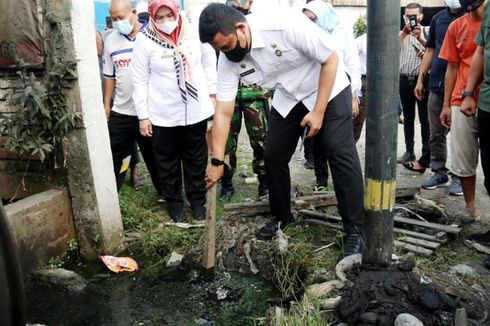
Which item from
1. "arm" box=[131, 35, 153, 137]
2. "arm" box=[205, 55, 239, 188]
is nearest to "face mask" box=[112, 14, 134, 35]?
"arm" box=[131, 35, 153, 137]

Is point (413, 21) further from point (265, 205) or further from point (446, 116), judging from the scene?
point (265, 205)

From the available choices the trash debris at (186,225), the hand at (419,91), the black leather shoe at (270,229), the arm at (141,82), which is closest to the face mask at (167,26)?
the arm at (141,82)

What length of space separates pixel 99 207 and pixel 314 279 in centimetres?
180

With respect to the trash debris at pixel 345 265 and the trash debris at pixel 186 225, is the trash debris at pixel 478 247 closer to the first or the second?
the trash debris at pixel 345 265

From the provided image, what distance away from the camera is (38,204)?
12.1ft

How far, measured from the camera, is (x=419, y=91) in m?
5.46

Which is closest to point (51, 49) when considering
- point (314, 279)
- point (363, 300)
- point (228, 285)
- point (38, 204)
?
point (38, 204)

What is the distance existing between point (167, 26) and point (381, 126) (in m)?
2.18

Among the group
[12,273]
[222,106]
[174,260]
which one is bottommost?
[174,260]

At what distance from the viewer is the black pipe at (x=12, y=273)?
1.83 metres

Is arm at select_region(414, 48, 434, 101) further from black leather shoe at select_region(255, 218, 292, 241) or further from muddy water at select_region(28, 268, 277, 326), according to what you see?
muddy water at select_region(28, 268, 277, 326)

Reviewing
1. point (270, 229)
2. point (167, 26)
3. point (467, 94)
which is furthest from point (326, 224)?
point (167, 26)

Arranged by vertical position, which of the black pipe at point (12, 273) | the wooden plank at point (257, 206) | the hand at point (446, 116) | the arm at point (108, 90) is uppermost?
the arm at point (108, 90)

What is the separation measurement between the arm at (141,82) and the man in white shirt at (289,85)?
0.99 m
